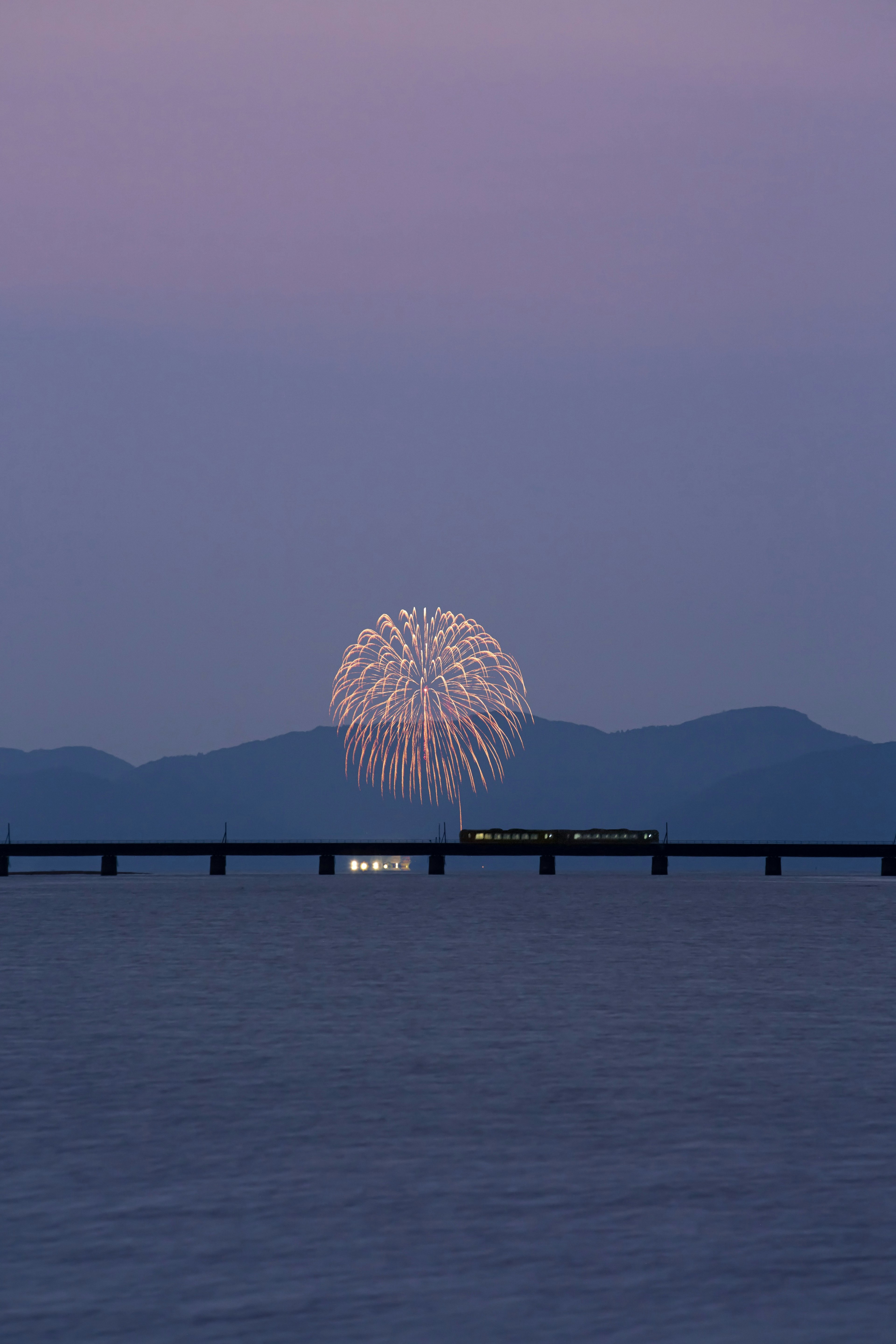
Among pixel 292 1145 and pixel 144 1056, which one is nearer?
pixel 292 1145

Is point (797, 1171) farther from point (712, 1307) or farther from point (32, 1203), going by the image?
point (32, 1203)

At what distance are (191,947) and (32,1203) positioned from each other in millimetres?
98818

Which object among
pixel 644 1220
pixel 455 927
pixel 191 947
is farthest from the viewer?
pixel 455 927

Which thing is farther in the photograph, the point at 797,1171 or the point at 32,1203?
the point at 797,1171

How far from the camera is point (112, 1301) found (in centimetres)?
2597

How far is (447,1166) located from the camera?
37.7m

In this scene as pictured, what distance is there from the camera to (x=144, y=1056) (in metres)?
59.0

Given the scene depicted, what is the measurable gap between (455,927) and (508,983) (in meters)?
76.1

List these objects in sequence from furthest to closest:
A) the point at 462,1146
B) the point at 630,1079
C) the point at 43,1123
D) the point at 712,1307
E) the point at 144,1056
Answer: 1. the point at 144,1056
2. the point at 630,1079
3. the point at 43,1123
4. the point at 462,1146
5. the point at 712,1307

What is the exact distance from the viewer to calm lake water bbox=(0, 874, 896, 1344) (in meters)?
25.7

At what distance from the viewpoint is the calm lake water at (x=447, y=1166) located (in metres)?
25.7

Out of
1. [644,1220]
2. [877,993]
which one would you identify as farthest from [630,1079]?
[877,993]

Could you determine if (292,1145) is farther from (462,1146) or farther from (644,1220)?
(644,1220)

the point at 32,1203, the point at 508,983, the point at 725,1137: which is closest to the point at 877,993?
the point at 508,983
